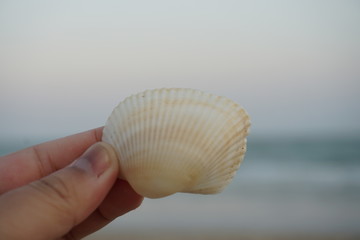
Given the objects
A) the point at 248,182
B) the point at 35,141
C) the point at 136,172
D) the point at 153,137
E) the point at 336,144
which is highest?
the point at 153,137

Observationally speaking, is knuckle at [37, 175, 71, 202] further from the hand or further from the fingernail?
the fingernail

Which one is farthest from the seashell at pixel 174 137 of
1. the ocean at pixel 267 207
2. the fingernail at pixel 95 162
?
the ocean at pixel 267 207

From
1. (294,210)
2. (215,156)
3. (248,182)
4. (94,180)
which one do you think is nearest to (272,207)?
(294,210)

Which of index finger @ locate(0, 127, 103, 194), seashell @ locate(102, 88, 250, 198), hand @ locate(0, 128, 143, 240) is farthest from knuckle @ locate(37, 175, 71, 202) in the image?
index finger @ locate(0, 127, 103, 194)

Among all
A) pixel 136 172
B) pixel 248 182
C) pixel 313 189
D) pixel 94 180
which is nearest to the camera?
pixel 94 180

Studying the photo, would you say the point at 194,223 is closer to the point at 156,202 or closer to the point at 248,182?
the point at 156,202
